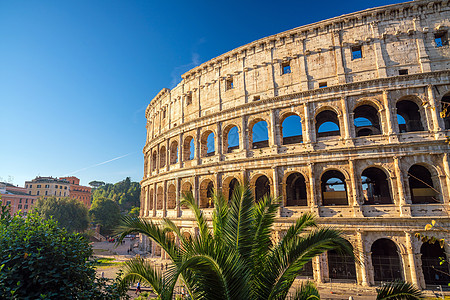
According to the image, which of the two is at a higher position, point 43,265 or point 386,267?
point 43,265

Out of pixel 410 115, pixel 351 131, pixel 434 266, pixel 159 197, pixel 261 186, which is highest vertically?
pixel 410 115

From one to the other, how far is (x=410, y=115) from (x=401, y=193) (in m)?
7.84

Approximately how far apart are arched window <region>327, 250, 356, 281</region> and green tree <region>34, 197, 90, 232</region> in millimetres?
44851

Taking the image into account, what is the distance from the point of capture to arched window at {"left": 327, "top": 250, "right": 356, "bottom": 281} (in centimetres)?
1716

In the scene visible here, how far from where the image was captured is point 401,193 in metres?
16.3

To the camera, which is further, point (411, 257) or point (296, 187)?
point (296, 187)

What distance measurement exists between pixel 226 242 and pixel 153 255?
2300cm

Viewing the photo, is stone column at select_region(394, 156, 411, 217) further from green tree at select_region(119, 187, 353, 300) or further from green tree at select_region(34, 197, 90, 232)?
green tree at select_region(34, 197, 90, 232)

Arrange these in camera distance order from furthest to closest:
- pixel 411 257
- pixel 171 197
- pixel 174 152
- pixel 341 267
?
pixel 174 152 < pixel 171 197 < pixel 341 267 < pixel 411 257

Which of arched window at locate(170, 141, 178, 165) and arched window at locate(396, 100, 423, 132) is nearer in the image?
arched window at locate(396, 100, 423, 132)

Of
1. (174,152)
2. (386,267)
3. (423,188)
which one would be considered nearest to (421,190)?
(423,188)

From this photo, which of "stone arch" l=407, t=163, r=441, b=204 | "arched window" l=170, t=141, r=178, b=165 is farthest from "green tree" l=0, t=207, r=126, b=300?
"arched window" l=170, t=141, r=178, b=165

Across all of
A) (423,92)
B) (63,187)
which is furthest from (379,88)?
(63,187)

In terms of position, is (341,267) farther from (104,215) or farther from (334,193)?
(104,215)
